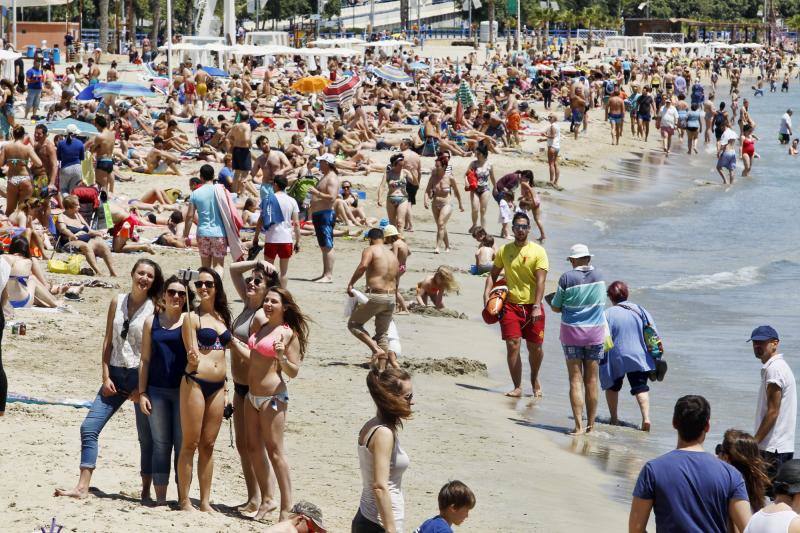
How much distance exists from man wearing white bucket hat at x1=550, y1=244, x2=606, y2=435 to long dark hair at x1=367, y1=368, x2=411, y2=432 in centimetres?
443

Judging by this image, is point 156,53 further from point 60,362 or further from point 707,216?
point 60,362

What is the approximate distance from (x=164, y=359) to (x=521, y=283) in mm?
4404

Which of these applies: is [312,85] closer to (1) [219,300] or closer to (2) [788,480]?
(1) [219,300]

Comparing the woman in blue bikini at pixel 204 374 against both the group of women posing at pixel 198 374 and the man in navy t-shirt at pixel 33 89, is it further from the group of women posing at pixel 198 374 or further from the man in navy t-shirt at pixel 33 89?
the man in navy t-shirt at pixel 33 89

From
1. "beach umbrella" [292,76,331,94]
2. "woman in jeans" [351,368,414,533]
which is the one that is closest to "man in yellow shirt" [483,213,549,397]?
"woman in jeans" [351,368,414,533]

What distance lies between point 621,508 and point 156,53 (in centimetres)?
4369

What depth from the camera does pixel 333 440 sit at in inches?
342

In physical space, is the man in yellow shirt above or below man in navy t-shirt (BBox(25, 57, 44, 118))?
below

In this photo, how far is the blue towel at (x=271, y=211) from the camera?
12.5 metres

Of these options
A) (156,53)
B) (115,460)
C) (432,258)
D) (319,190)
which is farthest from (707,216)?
(156,53)

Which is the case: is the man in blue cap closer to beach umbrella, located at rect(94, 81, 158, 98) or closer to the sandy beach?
the sandy beach

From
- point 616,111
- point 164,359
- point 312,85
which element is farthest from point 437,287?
point 616,111

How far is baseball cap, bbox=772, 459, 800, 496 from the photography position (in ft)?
14.9

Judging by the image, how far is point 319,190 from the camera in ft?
46.3
